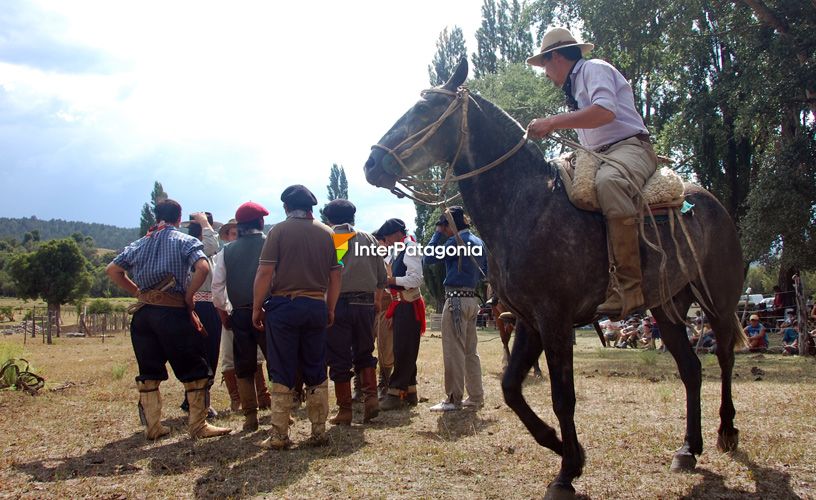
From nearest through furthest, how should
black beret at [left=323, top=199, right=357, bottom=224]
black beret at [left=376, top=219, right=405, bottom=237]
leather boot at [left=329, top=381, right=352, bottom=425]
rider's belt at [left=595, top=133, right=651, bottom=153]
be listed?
rider's belt at [left=595, top=133, right=651, bottom=153]
leather boot at [left=329, top=381, right=352, bottom=425]
black beret at [left=323, top=199, right=357, bottom=224]
black beret at [left=376, top=219, right=405, bottom=237]

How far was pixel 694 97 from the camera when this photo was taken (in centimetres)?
1886

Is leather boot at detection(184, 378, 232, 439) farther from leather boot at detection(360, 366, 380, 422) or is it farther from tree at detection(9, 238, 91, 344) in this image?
tree at detection(9, 238, 91, 344)

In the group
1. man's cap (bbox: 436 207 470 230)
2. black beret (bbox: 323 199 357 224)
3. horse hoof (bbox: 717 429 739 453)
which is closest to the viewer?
horse hoof (bbox: 717 429 739 453)

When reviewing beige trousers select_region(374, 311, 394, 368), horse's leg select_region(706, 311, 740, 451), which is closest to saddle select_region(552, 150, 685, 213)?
horse's leg select_region(706, 311, 740, 451)

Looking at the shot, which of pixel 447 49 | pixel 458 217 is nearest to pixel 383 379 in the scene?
pixel 458 217

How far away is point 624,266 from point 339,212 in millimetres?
4274

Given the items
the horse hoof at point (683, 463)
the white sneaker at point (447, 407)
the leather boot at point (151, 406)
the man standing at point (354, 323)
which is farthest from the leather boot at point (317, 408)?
the horse hoof at point (683, 463)

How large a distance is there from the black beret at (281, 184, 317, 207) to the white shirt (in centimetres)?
266

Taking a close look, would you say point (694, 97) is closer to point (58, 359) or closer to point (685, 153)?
point (685, 153)

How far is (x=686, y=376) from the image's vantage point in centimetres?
516

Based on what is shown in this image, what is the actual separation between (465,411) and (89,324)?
108ft

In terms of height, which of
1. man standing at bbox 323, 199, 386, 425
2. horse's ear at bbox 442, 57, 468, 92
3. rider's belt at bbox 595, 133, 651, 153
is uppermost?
horse's ear at bbox 442, 57, 468, 92

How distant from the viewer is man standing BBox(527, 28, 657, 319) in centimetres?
435

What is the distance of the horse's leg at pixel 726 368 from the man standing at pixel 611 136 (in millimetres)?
1325
